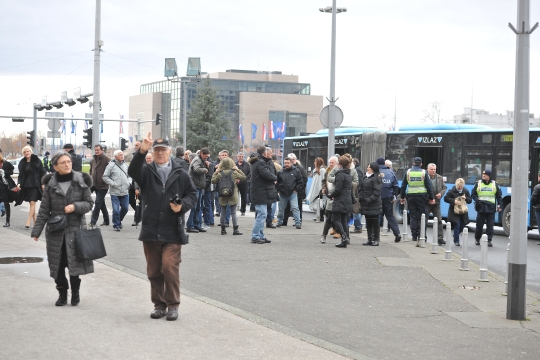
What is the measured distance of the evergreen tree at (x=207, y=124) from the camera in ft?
249

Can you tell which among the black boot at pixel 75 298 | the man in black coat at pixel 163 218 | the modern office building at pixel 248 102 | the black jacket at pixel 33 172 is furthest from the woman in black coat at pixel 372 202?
the modern office building at pixel 248 102

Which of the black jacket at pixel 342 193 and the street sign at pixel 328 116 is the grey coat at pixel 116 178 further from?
the street sign at pixel 328 116

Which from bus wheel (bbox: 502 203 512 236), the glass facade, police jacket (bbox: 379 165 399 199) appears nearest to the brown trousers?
police jacket (bbox: 379 165 399 199)

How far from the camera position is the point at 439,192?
17719 millimetres

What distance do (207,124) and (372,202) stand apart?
198 ft

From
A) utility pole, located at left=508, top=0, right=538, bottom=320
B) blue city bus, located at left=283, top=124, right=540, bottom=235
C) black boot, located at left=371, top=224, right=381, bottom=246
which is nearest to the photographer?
utility pole, located at left=508, top=0, right=538, bottom=320

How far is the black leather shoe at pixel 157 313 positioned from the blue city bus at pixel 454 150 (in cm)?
1392

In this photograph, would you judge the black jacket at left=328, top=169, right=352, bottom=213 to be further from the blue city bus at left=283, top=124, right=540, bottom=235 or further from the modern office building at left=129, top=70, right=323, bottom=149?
the modern office building at left=129, top=70, right=323, bottom=149

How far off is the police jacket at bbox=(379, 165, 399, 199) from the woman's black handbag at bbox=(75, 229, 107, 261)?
10147 mm

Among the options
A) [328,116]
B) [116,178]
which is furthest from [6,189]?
[328,116]

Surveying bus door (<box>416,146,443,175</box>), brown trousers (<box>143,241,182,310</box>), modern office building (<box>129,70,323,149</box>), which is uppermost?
modern office building (<box>129,70,323,149</box>)

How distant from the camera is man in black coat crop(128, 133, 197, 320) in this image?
8.12 m

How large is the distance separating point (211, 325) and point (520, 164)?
147 inches

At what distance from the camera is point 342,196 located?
51.4ft
